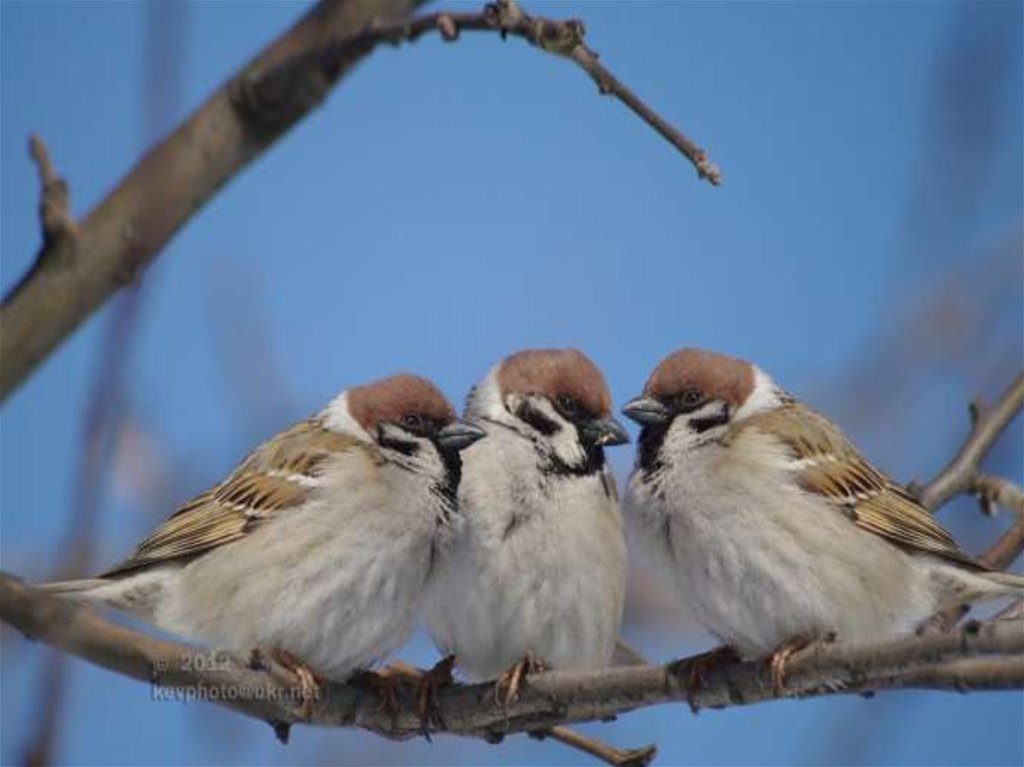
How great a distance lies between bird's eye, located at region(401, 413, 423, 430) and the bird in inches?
7.8

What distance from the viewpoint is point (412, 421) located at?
4426 millimetres

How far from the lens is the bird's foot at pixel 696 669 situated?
3.37m

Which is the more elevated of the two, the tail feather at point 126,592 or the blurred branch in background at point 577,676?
the tail feather at point 126,592

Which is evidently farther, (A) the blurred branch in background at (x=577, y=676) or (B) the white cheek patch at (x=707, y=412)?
(B) the white cheek patch at (x=707, y=412)

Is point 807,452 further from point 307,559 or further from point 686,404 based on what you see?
point 307,559

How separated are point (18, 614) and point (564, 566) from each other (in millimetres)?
2757

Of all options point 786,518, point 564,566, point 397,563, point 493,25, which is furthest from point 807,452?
point 493,25

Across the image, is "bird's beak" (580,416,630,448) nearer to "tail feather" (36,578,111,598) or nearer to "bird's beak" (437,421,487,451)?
"bird's beak" (437,421,487,451)

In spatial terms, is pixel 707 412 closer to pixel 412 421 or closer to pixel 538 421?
pixel 538 421

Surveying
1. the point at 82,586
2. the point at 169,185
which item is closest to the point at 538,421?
the point at 82,586

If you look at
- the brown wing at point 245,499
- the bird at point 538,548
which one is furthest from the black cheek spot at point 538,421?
the brown wing at point 245,499

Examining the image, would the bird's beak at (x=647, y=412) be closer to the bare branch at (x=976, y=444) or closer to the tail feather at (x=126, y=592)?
the bare branch at (x=976, y=444)

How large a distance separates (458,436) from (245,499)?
0.71 metres

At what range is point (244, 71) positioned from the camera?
5.22 ft
